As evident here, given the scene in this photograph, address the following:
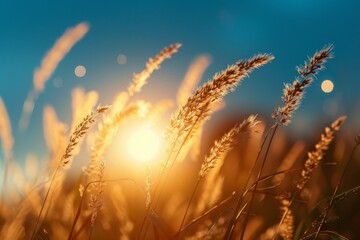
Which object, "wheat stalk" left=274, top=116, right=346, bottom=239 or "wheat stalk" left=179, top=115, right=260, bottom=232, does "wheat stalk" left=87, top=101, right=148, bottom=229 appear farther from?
"wheat stalk" left=274, top=116, right=346, bottom=239

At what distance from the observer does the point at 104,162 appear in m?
2.54

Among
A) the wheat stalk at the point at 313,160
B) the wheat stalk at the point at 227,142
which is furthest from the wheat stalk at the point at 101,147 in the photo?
the wheat stalk at the point at 313,160

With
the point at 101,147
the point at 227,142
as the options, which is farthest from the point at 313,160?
the point at 101,147

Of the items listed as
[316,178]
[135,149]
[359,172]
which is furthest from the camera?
[359,172]

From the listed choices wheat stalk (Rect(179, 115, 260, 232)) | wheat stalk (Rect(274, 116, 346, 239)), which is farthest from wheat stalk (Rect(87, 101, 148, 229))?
wheat stalk (Rect(274, 116, 346, 239))

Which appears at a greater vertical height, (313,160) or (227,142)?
(227,142)

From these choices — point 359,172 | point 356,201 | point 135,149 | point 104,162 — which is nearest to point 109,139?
point 104,162

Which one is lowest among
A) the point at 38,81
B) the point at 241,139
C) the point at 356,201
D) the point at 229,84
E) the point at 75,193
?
the point at 356,201

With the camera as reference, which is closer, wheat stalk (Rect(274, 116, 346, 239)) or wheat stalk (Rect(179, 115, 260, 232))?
wheat stalk (Rect(179, 115, 260, 232))

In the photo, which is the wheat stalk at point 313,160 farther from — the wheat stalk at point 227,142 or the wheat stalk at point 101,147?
the wheat stalk at point 101,147

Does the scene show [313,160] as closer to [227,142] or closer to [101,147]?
[227,142]

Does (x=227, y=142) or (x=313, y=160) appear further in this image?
(x=313, y=160)

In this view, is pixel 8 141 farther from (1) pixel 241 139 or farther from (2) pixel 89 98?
(1) pixel 241 139

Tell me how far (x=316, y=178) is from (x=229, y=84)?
9.57ft
